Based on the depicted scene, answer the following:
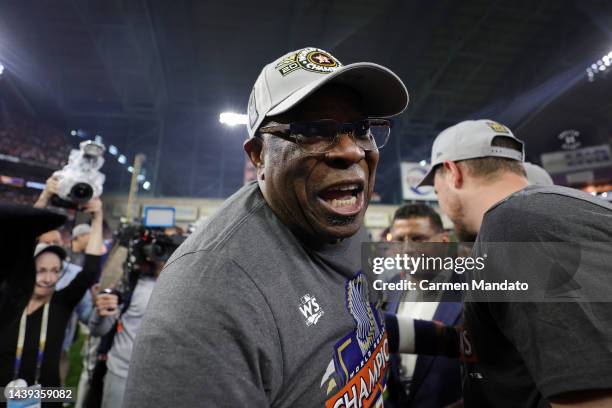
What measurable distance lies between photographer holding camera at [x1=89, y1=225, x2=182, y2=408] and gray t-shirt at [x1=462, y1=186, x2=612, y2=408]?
2624 millimetres

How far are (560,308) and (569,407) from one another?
230 millimetres

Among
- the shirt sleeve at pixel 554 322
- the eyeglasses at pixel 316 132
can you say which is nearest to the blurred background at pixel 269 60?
the shirt sleeve at pixel 554 322

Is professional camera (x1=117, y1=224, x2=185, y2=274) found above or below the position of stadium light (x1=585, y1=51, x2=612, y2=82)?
below

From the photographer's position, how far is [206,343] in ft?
2.13

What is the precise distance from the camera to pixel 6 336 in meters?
1.74

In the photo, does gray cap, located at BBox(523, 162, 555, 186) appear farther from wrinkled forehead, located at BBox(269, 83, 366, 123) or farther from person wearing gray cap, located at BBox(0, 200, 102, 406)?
person wearing gray cap, located at BBox(0, 200, 102, 406)

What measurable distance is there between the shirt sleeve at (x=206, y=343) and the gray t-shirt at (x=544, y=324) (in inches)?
26.5

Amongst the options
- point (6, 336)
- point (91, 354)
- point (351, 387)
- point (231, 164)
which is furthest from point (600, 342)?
point (231, 164)

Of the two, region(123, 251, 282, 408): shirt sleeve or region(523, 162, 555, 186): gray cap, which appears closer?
region(123, 251, 282, 408): shirt sleeve

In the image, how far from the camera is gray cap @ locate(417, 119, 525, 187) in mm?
1562

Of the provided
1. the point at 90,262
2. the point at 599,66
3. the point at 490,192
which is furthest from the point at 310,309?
the point at 599,66

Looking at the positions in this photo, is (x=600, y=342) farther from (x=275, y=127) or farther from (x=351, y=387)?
(x=275, y=127)

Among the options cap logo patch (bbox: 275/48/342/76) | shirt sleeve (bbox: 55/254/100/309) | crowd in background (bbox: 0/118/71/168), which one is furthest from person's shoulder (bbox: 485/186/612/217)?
crowd in background (bbox: 0/118/71/168)

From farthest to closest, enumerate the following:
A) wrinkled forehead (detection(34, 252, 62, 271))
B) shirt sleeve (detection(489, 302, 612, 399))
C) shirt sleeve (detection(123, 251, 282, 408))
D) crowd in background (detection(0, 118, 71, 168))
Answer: crowd in background (detection(0, 118, 71, 168)) < wrinkled forehead (detection(34, 252, 62, 271)) < shirt sleeve (detection(489, 302, 612, 399)) < shirt sleeve (detection(123, 251, 282, 408))
